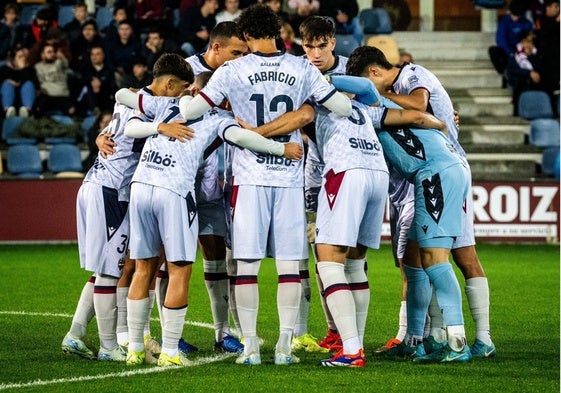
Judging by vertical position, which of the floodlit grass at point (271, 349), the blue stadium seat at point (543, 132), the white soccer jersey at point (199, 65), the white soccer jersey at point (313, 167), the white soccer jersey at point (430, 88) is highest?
the white soccer jersey at point (199, 65)

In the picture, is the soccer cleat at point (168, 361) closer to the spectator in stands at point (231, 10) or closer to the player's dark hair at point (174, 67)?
the player's dark hair at point (174, 67)

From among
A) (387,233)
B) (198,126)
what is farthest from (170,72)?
(387,233)

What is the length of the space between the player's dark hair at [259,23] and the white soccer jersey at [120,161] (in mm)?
1059

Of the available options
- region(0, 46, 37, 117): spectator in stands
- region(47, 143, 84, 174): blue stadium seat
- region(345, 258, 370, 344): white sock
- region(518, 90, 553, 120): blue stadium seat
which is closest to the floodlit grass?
region(345, 258, 370, 344): white sock

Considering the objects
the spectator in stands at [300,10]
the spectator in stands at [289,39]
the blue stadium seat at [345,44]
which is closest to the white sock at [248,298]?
the spectator in stands at [289,39]

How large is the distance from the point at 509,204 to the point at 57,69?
25.7ft

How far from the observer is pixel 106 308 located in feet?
26.9

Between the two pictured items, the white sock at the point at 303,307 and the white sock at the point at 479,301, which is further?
the white sock at the point at 303,307

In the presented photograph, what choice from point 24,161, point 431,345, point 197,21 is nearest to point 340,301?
point 431,345

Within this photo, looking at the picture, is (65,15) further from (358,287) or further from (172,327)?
(172,327)

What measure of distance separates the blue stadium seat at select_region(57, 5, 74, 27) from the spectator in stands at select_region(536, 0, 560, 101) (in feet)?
28.1

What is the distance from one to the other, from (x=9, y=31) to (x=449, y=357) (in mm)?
14956

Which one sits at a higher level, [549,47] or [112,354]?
[549,47]

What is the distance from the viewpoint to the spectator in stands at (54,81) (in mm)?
19984
